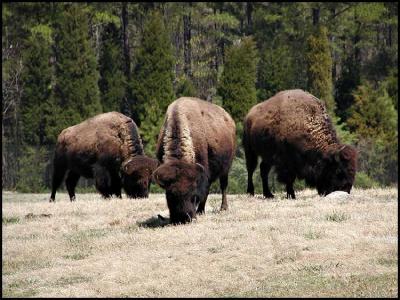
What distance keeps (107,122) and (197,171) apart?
7.61 m

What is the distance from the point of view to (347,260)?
34.8 feet

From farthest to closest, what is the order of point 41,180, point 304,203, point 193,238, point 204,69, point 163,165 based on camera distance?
point 204,69
point 41,180
point 304,203
point 163,165
point 193,238

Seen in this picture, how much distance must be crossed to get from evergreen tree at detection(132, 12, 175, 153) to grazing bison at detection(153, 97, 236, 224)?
61.9 ft

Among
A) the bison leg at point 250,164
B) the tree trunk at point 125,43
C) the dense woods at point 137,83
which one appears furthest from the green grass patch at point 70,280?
the tree trunk at point 125,43

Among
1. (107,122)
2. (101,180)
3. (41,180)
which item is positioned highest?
(107,122)

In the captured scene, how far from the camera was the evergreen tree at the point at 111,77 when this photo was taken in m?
39.0

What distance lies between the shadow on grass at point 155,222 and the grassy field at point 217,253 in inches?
2.7

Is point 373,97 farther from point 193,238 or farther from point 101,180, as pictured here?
point 193,238

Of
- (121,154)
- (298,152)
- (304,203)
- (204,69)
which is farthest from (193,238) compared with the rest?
(204,69)

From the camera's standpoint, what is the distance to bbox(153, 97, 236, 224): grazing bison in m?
13.1

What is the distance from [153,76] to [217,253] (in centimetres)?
2573

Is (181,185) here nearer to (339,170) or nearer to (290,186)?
(339,170)

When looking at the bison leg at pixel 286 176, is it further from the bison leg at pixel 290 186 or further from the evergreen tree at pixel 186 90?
the evergreen tree at pixel 186 90

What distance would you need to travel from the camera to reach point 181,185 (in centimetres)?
1305
